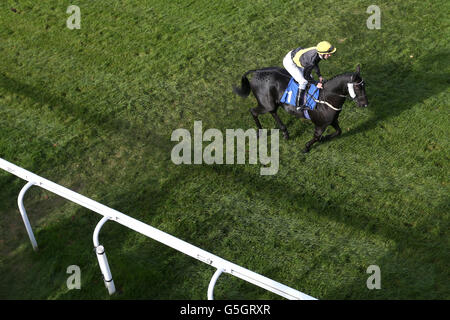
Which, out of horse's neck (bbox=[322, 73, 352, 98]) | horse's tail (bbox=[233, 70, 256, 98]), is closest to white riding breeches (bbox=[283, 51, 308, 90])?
horse's neck (bbox=[322, 73, 352, 98])

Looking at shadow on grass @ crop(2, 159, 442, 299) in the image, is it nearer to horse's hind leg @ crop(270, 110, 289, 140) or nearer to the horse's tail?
horse's hind leg @ crop(270, 110, 289, 140)

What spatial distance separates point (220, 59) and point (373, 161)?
350cm

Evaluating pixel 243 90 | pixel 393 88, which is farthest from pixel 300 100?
pixel 393 88

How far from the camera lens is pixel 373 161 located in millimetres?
7434

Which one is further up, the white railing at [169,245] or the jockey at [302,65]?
the jockey at [302,65]

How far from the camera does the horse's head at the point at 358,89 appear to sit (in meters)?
6.65

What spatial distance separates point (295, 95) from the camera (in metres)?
7.24

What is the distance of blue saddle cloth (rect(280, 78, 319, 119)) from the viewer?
7143 millimetres

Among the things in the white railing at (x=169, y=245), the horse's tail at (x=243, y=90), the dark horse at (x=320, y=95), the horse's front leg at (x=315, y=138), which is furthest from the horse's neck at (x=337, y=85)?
the white railing at (x=169, y=245)

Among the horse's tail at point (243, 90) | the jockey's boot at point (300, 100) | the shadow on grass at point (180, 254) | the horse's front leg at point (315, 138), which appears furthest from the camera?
the horse's tail at point (243, 90)

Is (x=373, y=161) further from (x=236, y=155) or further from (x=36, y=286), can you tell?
(x=36, y=286)

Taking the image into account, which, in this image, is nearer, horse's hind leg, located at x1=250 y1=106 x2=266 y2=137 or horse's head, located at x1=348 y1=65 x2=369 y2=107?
horse's head, located at x1=348 y1=65 x2=369 y2=107

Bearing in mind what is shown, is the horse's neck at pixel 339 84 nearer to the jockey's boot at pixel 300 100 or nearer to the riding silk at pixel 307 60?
the riding silk at pixel 307 60

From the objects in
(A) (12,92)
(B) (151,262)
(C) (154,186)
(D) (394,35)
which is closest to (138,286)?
(B) (151,262)
